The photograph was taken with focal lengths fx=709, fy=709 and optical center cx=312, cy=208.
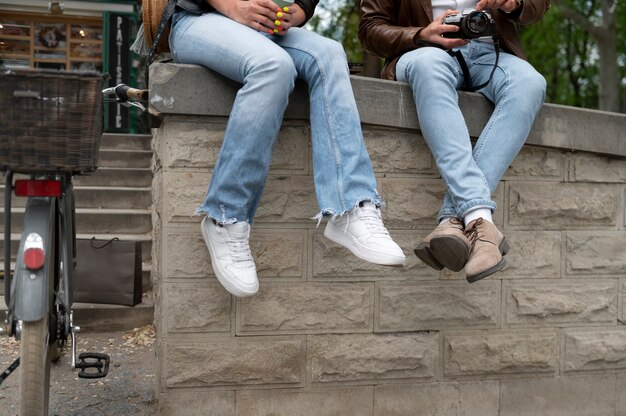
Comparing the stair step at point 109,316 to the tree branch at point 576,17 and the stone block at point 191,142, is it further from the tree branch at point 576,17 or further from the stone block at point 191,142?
the tree branch at point 576,17

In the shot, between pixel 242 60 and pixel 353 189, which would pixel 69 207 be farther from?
pixel 353 189

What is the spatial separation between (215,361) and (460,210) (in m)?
1.21

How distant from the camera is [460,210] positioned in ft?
9.20

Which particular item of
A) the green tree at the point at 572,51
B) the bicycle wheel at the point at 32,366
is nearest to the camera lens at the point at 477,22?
the bicycle wheel at the point at 32,366

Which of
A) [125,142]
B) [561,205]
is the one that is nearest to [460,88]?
[561,205]

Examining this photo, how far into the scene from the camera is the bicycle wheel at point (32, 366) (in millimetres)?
2373

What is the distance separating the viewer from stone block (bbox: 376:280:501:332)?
3.21 m

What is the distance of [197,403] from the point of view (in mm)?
3033

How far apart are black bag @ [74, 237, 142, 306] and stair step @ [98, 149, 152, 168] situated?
3.87m

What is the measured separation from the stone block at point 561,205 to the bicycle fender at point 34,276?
2056 millimetres

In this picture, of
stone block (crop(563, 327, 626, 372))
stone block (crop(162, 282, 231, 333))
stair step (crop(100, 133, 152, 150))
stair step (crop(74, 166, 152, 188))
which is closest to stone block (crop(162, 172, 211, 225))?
stone block (crop(162, 282, 231, 333))

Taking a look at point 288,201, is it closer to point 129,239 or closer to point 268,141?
point 268,141

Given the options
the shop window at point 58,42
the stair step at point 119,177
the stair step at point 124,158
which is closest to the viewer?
the stair step at point 119,177

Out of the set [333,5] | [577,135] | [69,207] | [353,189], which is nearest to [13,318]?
[69,207]
